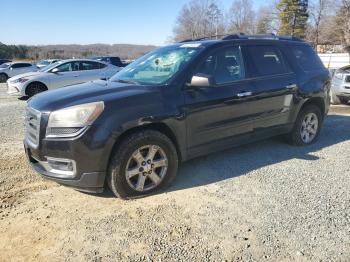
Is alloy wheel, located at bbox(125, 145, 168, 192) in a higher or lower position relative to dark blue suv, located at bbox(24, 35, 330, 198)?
lower

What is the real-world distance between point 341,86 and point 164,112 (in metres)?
8.30

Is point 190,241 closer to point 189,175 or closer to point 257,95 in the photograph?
point 189,175

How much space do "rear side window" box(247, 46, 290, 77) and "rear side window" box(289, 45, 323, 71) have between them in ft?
1.39

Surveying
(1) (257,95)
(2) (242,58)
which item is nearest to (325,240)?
(1) (257,95)

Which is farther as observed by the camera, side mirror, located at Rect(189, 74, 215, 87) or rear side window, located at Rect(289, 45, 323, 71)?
rear side window, located at Rect(289, 45, 323, 71)

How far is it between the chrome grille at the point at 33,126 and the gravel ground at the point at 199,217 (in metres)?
0.71

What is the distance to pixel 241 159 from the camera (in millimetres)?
5281

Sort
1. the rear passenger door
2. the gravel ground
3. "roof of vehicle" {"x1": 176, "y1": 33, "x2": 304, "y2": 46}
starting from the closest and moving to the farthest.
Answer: the gravel ground, "roof of vehicle" {"x1": 176, "y1": 33, "x2": 304, "y2": 46}, the rear passenger door

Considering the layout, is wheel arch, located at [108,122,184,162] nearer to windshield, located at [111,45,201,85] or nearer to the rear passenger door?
windshield, located at [111,45,201,85]

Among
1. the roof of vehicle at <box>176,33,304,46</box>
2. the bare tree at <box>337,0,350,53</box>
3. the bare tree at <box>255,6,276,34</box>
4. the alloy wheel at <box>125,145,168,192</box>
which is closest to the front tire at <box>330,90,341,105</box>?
the roof of vehicle at <box>176,33,304,46</box>

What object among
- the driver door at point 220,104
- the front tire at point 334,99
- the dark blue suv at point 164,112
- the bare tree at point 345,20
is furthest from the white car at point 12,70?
the bare tree at point 345,20

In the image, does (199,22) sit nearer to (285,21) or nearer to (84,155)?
(285,21)

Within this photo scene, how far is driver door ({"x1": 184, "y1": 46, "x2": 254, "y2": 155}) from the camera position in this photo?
14.2 ft

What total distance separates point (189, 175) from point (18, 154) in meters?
2.92
